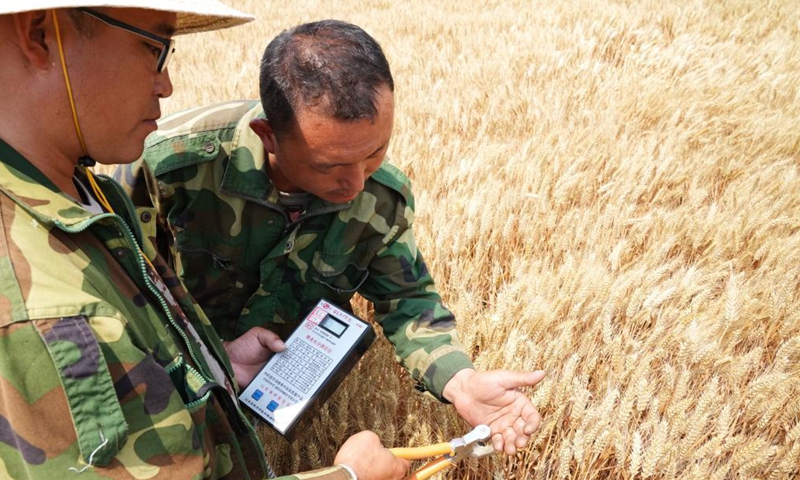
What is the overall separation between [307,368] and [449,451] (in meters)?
0.43

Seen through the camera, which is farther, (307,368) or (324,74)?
(307,368)

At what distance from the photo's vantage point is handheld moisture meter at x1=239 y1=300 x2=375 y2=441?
1.51 m

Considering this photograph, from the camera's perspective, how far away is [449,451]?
1.40m

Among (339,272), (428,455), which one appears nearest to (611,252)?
(339,272)

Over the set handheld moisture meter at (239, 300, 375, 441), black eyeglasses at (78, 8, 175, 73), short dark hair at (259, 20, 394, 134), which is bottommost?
handheld moisture meter at (239, 300, 375, 441)

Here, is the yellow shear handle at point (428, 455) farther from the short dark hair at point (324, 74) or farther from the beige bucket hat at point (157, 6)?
the beige bucket hat at point (157, 6)

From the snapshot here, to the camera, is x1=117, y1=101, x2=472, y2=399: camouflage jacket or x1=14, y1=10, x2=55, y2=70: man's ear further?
x1=117, y1=101, x2=472, y2=399: camouflage jacket

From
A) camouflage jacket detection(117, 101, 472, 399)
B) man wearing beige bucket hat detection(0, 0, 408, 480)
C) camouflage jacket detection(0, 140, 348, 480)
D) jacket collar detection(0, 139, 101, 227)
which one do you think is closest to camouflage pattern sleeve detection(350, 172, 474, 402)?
camouflage jacket detection(117, 101, 472, 399)

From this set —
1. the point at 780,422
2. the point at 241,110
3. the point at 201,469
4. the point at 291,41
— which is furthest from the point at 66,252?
the point at 780,422

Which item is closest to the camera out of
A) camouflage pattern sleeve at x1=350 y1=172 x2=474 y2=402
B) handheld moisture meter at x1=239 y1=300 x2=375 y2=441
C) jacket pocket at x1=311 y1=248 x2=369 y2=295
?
handheld moisture meter at x1=239 y1=300 x2=375 y2=441

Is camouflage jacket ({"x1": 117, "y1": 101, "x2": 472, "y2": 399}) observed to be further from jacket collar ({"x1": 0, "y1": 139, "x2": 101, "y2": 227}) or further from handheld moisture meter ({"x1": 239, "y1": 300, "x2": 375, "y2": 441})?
jacket collar ({"x1": 0, "y1": 139, "x2": 101, "y2": 227})

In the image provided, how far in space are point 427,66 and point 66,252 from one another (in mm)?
3868

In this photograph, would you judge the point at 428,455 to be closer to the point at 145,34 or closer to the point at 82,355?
the point at 82,355

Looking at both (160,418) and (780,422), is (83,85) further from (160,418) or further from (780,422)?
(780,422)
